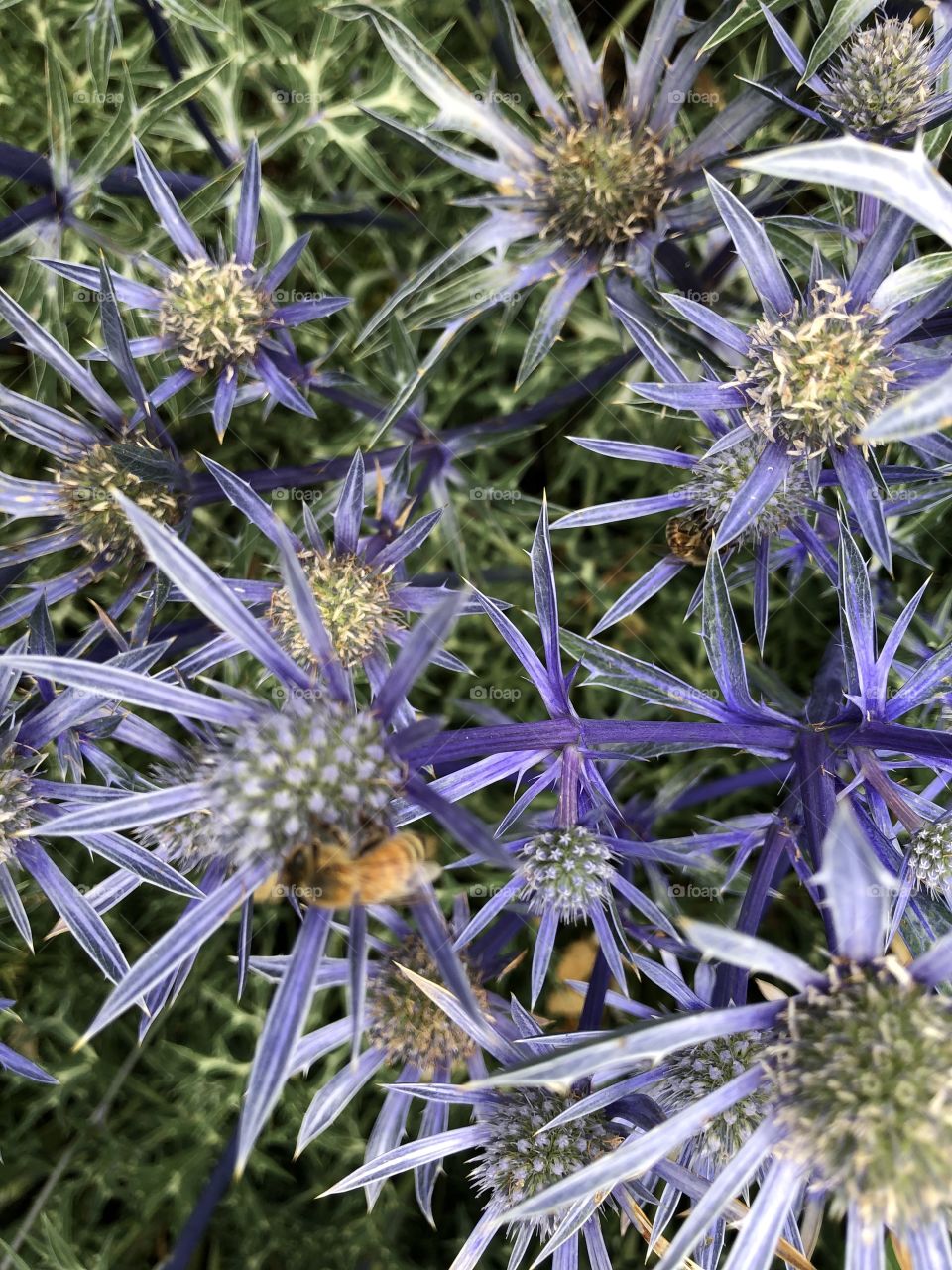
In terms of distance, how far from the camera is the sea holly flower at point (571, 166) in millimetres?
1563

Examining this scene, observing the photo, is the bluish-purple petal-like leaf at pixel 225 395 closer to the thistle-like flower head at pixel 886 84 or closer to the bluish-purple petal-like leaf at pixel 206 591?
the bluish-purple petal-like leaf at pixel 206 591

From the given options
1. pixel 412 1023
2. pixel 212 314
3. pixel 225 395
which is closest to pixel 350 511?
pixel 225 395

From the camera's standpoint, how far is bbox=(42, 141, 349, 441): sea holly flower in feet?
5.28

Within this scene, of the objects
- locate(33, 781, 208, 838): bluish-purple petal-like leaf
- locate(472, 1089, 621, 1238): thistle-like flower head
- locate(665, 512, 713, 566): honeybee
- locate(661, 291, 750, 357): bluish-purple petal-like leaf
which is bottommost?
locate(472, 1089, 621, 1238): thistle-like flower head

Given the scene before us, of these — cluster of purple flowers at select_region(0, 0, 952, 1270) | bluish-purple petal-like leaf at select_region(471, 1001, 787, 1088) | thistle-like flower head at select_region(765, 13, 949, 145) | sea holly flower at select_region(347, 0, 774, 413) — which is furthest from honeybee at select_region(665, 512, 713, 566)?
bluish-purple petal-like leaf at select_region(471, 1001, 787, 1088)

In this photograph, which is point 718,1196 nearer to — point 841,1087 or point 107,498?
point 841,1087

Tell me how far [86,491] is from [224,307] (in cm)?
41

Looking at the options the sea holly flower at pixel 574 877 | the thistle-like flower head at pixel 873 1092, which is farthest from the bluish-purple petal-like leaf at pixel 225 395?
the thistle-like flower head at pixel 873 1092

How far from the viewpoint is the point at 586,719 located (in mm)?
1543

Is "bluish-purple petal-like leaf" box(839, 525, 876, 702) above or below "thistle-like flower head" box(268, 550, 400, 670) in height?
above

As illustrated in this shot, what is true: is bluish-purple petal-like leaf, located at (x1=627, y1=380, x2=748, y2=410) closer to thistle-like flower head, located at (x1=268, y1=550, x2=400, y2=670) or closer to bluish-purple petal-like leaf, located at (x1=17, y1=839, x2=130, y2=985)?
thistle-like flower head, located at (x1=268, y1=550, x2=400, y2=670)

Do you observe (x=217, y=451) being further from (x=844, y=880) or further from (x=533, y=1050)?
(x=844, y=880)

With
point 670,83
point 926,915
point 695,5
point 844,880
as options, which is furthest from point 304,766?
point 695,5

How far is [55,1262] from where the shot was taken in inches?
74.0
